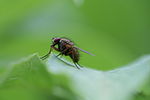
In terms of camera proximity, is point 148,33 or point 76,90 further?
point 148,33

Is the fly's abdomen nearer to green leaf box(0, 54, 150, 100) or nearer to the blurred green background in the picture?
the blurred green background

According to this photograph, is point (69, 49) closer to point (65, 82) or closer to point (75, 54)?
point (75, 54)

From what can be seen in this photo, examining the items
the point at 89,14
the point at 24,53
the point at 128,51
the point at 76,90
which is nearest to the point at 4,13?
the point at 24,53

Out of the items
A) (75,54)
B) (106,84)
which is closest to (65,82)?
(106,84)

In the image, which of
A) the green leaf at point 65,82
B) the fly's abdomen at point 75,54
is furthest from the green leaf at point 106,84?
the fly's abdomen at point 75,54

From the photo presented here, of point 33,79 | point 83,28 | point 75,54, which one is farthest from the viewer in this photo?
point 83,28

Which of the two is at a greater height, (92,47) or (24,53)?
(24,53)

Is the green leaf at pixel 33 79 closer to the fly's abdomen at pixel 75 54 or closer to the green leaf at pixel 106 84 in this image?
the green leaf at pixel 106 84

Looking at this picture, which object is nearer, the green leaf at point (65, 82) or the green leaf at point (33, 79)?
the green leaf at point (65, 82)

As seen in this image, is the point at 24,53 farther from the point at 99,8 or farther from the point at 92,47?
the point at 99,8
